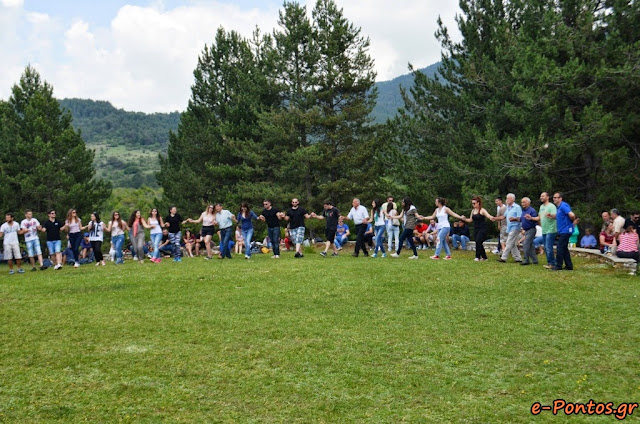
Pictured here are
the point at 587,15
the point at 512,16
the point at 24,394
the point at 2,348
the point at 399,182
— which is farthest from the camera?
the point at 399,182

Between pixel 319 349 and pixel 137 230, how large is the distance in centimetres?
1158

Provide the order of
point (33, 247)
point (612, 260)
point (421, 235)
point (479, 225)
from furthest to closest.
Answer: point (421, 235), point (33, 247), point (479, 225), point (612, 260)

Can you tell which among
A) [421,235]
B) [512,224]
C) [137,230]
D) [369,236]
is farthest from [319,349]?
[421,235]

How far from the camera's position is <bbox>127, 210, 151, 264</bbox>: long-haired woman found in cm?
1648

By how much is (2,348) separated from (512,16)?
79.2ft

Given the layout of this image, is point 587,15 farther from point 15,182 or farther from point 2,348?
point 15,182

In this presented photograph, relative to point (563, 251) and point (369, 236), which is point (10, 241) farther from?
point (563, 251)

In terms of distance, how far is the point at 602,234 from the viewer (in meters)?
16.1

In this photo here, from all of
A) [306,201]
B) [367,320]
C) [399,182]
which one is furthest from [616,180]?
[306,201]

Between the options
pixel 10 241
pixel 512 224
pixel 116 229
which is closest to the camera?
pixel 512 224

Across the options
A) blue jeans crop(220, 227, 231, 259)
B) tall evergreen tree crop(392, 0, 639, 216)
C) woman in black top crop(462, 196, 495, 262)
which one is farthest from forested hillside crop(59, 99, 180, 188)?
woman in black top crop(462, 196, 495, 262)

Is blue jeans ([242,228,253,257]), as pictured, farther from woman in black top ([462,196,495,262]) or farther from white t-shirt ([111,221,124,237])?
woman in black top ([462,196,495,262])

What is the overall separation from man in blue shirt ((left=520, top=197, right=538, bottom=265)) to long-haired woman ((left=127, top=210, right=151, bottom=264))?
35.0 feet

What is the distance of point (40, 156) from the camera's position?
33062 millimetres
